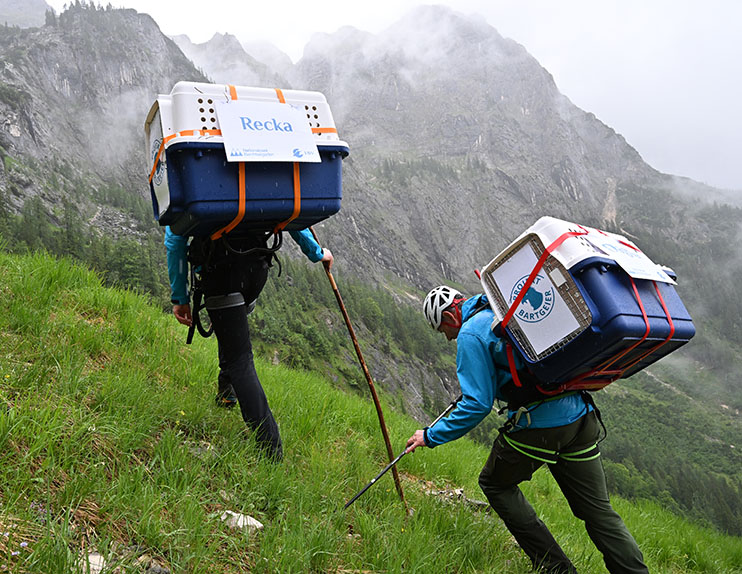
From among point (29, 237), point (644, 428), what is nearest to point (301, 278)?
point (29, 237)

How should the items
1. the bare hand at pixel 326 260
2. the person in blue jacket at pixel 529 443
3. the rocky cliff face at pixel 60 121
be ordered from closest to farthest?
the person in blue jacket at pixel 529 443 < the bare hand at pixel 326 260 < the rocky cliff face at pixel 60 121

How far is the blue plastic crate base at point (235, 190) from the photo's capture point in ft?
10.3

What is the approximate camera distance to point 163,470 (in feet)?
10.8

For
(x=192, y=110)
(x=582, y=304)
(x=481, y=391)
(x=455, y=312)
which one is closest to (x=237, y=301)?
(x=192, y=110)

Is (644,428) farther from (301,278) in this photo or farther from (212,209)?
(212,209)

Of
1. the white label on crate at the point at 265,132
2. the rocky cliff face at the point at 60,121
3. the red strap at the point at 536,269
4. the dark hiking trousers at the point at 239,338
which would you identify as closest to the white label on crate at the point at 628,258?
the red strap at the point at 536,269

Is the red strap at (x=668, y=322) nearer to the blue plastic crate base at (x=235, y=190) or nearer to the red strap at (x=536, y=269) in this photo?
the red strap at (x=536, y=269)

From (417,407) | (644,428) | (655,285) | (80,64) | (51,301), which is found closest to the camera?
(655,285)

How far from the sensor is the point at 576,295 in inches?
132

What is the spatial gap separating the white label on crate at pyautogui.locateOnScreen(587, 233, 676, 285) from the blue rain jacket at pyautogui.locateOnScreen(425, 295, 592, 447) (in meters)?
0.98

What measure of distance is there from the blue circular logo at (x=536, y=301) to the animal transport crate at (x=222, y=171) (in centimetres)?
154

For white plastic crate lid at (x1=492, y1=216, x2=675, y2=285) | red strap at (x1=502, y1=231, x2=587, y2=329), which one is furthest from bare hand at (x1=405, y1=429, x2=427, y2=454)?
white plastic crate lid at (x1=492, y1=216, x2=675, y2=285)

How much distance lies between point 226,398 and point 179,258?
143 centimetres

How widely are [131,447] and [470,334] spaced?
257 cm
